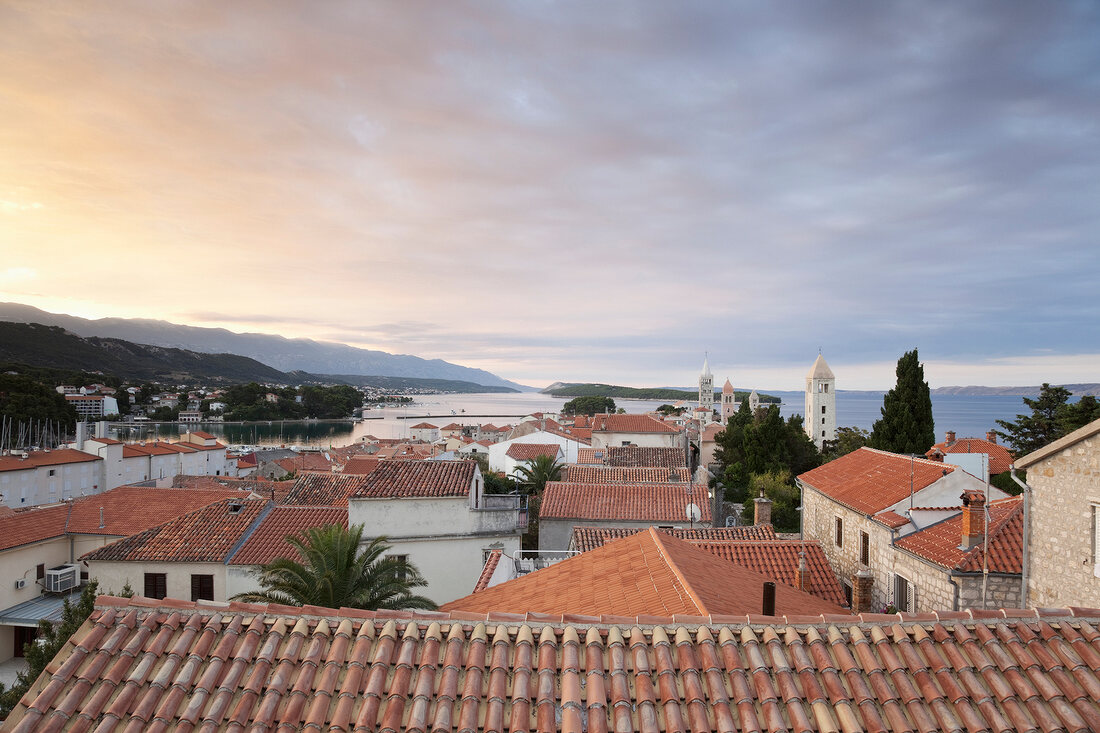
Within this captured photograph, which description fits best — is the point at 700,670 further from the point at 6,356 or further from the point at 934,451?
the point at 6,356

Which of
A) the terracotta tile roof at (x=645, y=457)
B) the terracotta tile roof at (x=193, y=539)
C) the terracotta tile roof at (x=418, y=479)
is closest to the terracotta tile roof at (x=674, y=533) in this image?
the terracotta tile roof at (x=418, y=479)

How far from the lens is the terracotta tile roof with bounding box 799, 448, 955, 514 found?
606 inches

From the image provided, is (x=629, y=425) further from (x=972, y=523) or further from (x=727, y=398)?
(x=727, y=398)

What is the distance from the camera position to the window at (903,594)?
13.0 meters

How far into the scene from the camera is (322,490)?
28.4m

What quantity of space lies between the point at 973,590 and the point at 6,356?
21338 centimetres

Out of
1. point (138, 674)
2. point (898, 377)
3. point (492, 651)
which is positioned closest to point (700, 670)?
point (492, 651)

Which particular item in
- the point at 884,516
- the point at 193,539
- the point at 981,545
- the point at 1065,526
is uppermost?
the point at 1065,526

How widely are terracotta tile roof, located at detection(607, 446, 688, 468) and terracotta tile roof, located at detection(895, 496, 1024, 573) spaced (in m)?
27.7

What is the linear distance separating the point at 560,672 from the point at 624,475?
27.7 meters

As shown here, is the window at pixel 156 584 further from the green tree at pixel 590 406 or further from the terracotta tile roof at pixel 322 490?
the green tree at pixel 590 406

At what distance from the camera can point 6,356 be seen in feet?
518

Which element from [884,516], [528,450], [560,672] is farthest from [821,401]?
[560,672]

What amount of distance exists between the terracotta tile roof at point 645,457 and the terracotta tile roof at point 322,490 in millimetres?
19080
